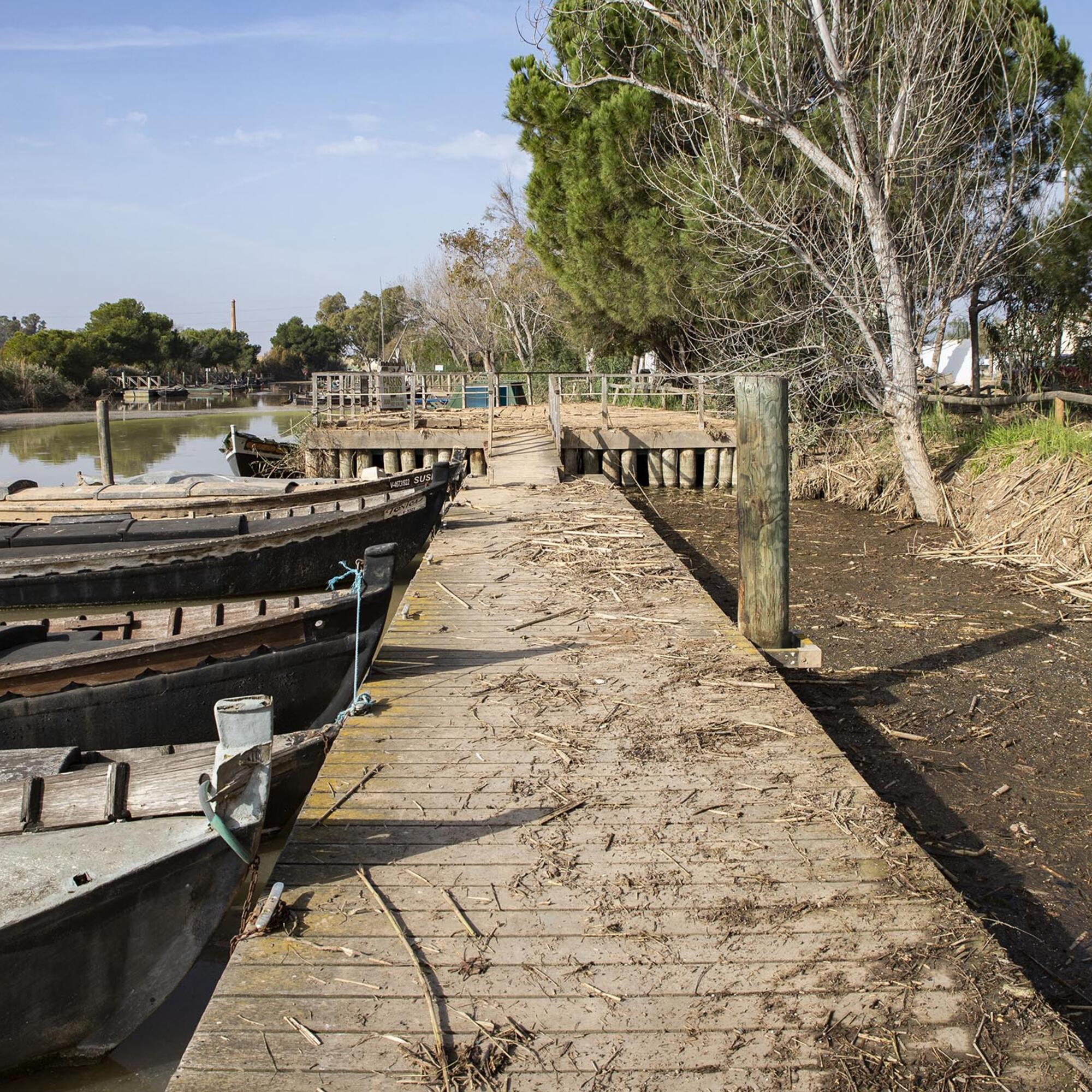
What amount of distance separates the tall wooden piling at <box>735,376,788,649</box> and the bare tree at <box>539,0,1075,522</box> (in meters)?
7.52

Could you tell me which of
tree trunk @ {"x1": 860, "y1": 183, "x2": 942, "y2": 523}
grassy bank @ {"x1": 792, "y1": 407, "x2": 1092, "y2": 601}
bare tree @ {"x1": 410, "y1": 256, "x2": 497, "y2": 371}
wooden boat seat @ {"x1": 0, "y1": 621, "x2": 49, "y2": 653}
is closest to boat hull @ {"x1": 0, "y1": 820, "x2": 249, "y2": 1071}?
wooden boat seat @ {"x1": 0, "y1": 621, "x2": 49, "y2": 653}

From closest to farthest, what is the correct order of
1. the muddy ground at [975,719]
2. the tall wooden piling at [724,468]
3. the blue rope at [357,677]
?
the muddy ground at [975,719]
the blue rope at [357,677]
the tall wooden piling at [724,468]

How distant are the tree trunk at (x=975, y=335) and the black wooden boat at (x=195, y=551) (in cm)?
1089

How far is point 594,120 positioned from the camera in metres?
20.5

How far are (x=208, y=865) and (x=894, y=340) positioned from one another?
485 inches

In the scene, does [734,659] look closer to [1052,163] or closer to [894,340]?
[894,340]

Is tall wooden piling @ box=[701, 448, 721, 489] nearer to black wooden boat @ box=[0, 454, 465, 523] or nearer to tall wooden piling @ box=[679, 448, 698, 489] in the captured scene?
tall wooden piling @ box=[679, 448, 698, 489]

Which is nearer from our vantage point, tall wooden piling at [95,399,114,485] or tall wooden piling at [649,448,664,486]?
tall wooden piling at [95,399,114,485]

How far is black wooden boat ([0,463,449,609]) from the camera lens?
1112cm

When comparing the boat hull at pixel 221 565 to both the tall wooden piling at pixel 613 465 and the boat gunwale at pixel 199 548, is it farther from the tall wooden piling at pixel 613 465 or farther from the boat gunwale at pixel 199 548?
the tall wooden piling at pixel 613 465

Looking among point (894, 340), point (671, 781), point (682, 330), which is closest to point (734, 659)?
point (671, 781)

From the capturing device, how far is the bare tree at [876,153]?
13.0 metres

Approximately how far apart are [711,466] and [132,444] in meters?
26.8

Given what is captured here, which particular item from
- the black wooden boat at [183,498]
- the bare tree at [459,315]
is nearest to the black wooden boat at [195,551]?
the black wooden boat at [183,498]
